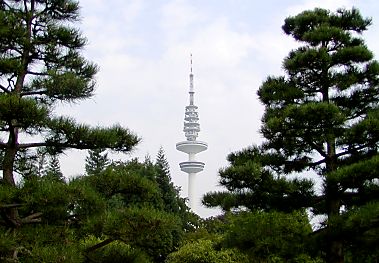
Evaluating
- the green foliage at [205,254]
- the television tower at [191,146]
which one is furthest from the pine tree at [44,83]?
the television tower at [191,146]

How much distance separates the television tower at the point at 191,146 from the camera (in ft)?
189

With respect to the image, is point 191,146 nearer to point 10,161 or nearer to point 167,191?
point 167,191

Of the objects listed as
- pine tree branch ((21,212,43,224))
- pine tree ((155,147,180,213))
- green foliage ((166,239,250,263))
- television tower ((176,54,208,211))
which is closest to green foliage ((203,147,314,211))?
pine tree branch ((21,212,43,224))

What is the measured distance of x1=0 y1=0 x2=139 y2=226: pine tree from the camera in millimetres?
4855

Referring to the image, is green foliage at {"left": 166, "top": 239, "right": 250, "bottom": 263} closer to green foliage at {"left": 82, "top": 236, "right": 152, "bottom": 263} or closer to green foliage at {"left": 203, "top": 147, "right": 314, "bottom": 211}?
green foliage at {"left": 203, "top": 147, "right": 314, "bottom": 211}

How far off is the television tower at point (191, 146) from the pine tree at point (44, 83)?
51540 mm

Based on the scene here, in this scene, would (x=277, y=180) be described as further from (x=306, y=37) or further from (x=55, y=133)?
(x=55, y=133)

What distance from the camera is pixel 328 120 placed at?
6172mm

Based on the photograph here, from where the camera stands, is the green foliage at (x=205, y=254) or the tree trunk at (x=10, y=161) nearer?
the tree trunk at (x=10, y=161)

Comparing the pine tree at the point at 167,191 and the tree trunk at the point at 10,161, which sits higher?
the pine tree at the point at 167,191

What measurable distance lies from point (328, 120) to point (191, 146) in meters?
52.2

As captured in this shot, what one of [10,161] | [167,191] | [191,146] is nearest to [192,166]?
[191,146]

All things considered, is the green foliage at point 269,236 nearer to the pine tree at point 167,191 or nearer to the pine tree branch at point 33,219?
the pine tree branch at point 33,219

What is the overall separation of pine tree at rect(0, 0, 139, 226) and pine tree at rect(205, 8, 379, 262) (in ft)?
6.13
